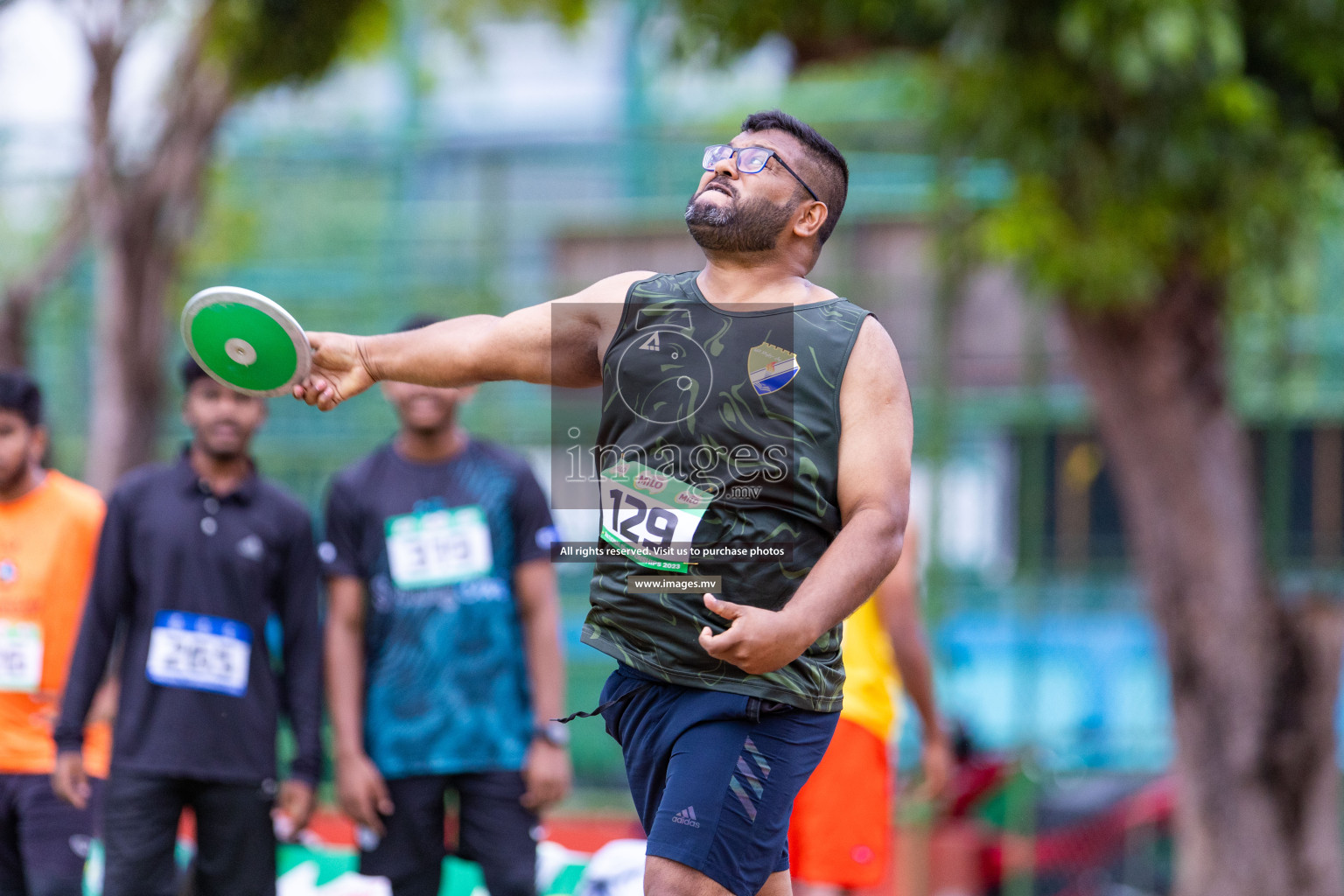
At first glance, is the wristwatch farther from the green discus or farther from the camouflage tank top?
the green discus

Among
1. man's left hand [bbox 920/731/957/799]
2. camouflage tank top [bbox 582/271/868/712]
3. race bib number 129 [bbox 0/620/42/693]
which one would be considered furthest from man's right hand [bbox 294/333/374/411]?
man's left hand [bbox 920/731/957/799]

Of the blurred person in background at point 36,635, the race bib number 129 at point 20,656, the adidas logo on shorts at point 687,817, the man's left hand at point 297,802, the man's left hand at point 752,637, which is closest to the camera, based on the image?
the man's left hand at point 752,637

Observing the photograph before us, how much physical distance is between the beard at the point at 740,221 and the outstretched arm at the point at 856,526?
0.91 feet

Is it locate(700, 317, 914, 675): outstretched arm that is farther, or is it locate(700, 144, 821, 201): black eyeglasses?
locate(700, 144, 821, 201): black eyeglasses

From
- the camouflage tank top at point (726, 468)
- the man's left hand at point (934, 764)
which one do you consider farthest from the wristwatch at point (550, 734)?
the camouflage tank top at point (726, 468)

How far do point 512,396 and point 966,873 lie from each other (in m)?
3.46

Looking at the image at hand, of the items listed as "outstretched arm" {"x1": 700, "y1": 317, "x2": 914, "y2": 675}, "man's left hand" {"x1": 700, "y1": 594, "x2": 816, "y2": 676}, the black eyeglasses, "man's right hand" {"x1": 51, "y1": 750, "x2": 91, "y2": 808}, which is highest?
the black eyeglasses

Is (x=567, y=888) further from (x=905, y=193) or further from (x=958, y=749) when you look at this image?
(x=905, y=193)

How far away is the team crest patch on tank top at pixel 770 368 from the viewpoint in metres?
2.86

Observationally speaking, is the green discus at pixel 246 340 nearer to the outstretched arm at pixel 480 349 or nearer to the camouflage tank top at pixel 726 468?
the outstretched arm at pixel 480 349

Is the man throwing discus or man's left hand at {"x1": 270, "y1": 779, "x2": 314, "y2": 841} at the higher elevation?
the man throwing discus

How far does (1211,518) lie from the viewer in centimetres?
690

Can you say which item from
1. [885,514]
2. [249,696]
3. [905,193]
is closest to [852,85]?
[905,193]

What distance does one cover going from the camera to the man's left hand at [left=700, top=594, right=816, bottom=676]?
2.63 metres
